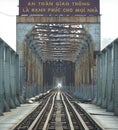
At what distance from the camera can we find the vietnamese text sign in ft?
141

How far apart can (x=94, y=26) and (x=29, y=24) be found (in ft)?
19.3

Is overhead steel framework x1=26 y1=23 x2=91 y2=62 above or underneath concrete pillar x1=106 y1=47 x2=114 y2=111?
above

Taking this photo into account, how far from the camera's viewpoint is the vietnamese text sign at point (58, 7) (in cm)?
4294

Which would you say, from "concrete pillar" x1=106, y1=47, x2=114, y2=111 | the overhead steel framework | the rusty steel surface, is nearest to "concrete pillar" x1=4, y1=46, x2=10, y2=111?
"concrete pillar" x1=106, y1=47, x2=114, y2=111

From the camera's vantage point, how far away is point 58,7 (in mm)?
42844

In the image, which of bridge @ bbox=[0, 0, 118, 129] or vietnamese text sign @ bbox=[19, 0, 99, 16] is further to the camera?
vietnamese text sign @ bbox=[19, 0, 99, 16]

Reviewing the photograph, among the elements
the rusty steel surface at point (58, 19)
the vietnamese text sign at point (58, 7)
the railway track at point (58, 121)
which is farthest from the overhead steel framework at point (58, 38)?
the railway track at point (58, 121)

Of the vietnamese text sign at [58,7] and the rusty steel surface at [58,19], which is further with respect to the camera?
the rusty steel surface at [58,19]

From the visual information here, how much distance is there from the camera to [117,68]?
24375mm

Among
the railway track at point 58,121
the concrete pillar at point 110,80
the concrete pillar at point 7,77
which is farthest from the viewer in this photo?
the concrete pillar at point 7,77

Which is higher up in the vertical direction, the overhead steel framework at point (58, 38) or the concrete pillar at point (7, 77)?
the overhead steel framework at point (58, 38)

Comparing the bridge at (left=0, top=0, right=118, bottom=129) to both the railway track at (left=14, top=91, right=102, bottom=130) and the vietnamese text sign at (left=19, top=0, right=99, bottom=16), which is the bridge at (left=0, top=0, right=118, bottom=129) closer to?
the vietnamese text sign at (left=19, top=0, right=99, bottom=16)

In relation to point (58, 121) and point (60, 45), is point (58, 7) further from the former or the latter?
point (60, 45)

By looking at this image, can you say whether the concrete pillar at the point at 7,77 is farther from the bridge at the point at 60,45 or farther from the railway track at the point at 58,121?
the railway track at the point at 58,121
